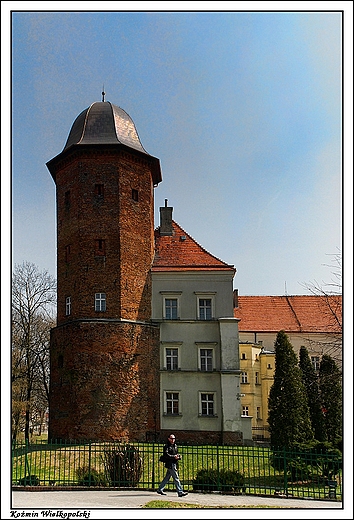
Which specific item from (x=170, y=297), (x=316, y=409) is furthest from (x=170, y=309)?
(x=316, y=409)

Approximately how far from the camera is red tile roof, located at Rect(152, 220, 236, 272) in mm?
31766

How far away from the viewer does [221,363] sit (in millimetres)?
30547

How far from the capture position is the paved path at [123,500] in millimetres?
14250

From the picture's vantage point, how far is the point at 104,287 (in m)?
29.1

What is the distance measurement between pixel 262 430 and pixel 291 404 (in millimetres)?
14076

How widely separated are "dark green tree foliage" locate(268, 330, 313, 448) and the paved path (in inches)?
372

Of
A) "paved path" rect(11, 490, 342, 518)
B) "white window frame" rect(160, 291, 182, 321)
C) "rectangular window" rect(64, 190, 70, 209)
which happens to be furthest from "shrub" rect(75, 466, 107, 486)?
"rectangular window" rect(64, 190, 70, 209)

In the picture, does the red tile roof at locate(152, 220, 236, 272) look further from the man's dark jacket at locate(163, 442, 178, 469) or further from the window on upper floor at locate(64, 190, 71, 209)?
A: the man's dark jacket at locate(163, 442, 178, 469)

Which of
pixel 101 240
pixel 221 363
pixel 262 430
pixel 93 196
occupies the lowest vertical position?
pixel 262 430

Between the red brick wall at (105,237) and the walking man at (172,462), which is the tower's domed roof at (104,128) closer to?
the red brick wall at (105,237)

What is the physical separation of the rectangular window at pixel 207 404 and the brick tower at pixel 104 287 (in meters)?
2.24

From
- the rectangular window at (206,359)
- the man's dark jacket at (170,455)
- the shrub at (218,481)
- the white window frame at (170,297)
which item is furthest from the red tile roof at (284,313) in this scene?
the man's dark jacket at (170,455)
